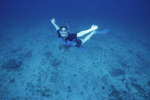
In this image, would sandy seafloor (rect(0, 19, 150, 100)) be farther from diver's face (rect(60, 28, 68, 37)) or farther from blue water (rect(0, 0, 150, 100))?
diver's face (rect(60, 28, 68, 37))

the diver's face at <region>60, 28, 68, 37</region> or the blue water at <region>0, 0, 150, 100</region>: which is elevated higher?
the diver's face at <region>60, 28, 68, 37</region>

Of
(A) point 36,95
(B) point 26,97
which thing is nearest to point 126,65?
(A) point 36,95

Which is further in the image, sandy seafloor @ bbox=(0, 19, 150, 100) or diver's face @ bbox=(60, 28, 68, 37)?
diver's face @ bbox=(60, 28, 68, 37)

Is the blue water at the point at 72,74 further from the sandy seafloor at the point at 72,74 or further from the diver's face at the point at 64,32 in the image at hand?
the diver's face at the point at 64,32

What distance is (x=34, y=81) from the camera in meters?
3.57

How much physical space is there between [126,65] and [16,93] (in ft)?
17.6

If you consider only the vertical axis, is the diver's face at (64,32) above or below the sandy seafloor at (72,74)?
above

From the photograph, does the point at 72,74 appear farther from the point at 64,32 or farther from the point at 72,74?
the point at 64,32

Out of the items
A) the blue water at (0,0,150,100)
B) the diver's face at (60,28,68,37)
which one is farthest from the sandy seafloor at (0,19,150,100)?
the diver's face at (60,28,68,37)

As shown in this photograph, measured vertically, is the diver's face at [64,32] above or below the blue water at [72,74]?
above

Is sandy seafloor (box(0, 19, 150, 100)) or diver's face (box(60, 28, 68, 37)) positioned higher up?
diver's face (box(60, 28, 68, 37))

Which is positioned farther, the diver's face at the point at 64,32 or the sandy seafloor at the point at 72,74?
the diver's face at the point at 64,32

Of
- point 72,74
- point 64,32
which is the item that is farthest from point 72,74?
point 64,32

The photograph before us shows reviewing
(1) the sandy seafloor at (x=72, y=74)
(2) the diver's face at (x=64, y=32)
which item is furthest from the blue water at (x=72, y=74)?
(2) the diver's face at (x=64, y=32)
